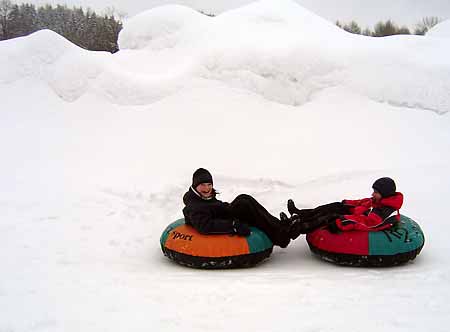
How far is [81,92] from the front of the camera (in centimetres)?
778

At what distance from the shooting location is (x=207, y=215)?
14.8ft

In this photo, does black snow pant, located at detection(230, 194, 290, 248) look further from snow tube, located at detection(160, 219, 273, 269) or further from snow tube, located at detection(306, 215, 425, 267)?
snow tube, located at detection(306, 215, 425, 267)

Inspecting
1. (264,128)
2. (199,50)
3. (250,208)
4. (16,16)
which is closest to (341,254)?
(250,208)

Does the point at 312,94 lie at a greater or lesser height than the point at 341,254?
greater

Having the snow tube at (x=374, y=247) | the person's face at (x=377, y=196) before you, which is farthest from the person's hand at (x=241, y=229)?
the person's face at (x=377, y=196)

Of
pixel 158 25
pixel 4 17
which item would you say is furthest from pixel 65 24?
pixel 158 25

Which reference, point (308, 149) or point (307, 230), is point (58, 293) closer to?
point (307, 230)

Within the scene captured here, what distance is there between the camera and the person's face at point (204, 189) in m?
4.66

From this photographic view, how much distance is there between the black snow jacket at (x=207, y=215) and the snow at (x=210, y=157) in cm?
46

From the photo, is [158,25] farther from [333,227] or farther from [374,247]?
[374,247]

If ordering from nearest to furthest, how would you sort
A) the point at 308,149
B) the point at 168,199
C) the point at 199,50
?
the point at 168,199
the point at 308,149
the point at 199,50

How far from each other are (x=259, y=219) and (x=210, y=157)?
2.31 metres

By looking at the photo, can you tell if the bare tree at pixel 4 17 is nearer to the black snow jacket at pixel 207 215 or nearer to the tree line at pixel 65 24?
the tree line at pixel 65 24

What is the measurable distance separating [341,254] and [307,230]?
1.48ft
